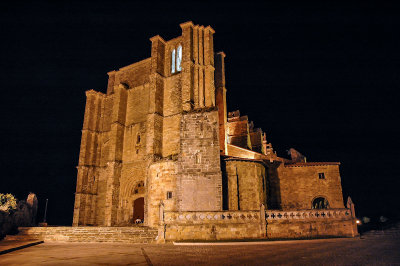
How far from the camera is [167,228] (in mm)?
12555

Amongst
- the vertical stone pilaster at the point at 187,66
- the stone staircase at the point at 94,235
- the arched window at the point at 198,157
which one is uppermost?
the vertical stone pilaster at the point at 187,66

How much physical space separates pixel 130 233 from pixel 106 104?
19.7 meters

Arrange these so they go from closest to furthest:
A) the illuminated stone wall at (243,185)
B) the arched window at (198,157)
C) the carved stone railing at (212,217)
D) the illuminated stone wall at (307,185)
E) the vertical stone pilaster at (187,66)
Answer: the carved stone railing at (212,217) < the arched window at (198,157) < the illuminated stone wall at (243,185) < the illuminated stone wall at (307,185) < the vertical stone pilaster at (187,66)

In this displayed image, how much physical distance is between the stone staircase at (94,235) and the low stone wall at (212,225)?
1333 millimetres

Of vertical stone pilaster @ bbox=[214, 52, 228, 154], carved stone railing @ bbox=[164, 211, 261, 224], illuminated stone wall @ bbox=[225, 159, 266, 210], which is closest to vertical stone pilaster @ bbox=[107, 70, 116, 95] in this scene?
vertical stone pilaster @ bbox=[214, 52, 228, 154]

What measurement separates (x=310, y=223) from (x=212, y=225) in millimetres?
4863

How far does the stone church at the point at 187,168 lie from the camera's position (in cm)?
1284

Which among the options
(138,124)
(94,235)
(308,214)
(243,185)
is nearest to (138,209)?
(138,124)

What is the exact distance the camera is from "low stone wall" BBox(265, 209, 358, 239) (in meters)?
12.7

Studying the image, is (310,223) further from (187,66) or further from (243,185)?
(187,66)

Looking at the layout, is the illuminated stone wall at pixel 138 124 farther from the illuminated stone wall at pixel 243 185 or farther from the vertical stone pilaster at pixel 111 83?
the illuminated stone wall at pixel 243 185

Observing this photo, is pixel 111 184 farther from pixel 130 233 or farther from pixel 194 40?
pixel 194 40

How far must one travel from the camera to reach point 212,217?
12.7 meters

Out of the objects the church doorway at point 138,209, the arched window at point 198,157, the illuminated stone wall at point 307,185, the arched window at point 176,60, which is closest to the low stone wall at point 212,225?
the arched window at point 198,157
